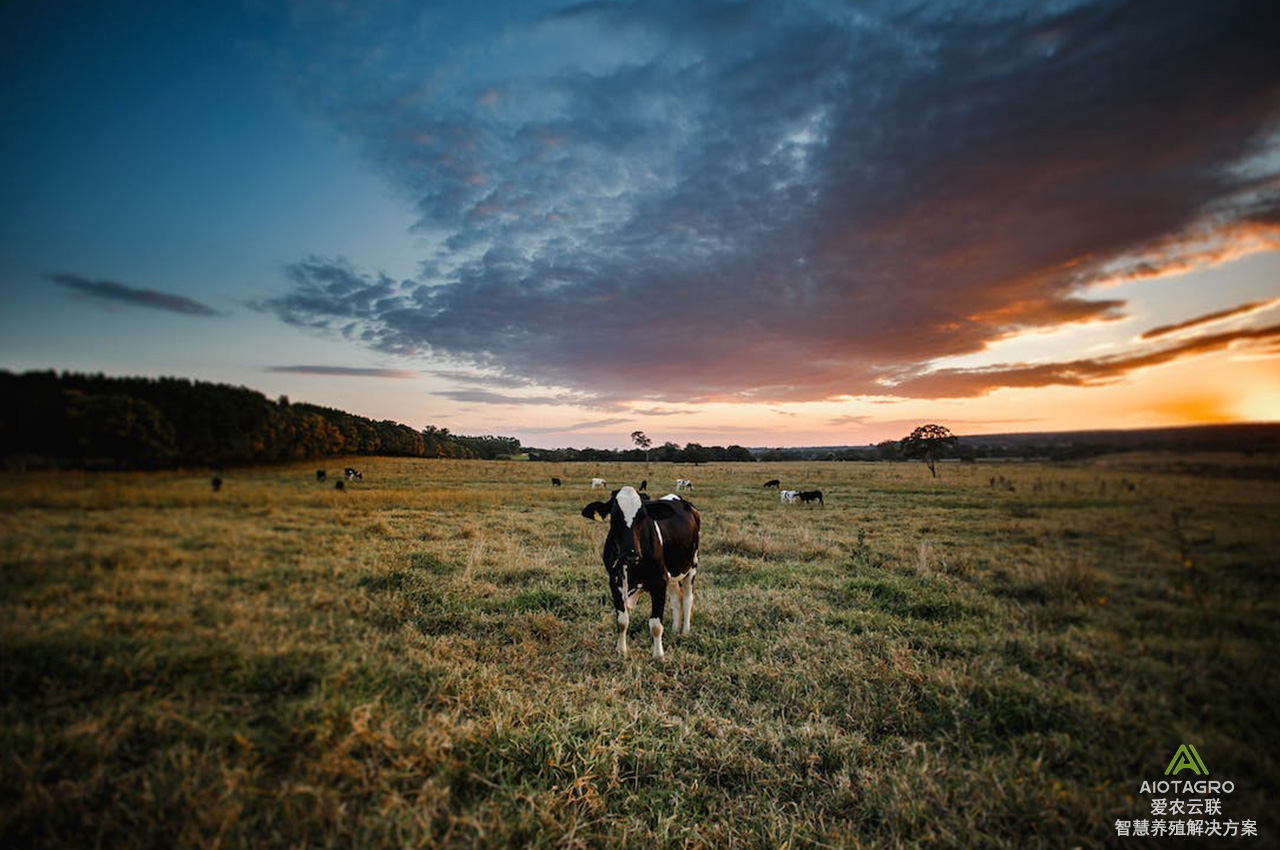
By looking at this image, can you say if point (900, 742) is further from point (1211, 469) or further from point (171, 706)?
point (171, 706)

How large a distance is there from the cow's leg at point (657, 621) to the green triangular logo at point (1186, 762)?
5470 millimetres

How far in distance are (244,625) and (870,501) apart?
29.4m

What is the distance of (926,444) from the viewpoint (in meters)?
54.8

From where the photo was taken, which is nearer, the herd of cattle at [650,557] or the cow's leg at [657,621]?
the cow's leg at [657,621]

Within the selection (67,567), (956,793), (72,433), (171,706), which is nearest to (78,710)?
(171,706)

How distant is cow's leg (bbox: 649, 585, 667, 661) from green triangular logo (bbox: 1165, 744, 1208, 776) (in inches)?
215

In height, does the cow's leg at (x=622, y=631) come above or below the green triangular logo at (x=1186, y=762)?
Result: below

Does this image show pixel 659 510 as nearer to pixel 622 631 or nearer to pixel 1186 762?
pixel 622 631

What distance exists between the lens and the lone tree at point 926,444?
170 ft
